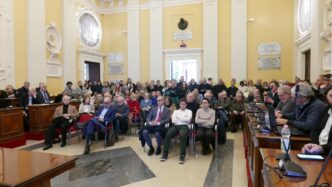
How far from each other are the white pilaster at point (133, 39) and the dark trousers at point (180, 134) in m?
7.21

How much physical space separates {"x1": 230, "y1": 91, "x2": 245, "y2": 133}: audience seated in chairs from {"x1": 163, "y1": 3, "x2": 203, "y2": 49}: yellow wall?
4.27 meters

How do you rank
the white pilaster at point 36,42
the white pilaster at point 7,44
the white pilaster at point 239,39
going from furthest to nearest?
the white pilaster at point 239,39, the white pilaster at point 36,42, the white pilaster at point 7,44

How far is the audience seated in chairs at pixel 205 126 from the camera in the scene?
15.3 ft

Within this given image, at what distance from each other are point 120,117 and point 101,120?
2.10 feet

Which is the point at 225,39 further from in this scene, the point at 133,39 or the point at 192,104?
the point at 192,104

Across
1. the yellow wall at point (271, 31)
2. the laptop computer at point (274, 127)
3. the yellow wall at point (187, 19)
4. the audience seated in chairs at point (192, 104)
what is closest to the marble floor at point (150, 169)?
the audience seated in chairs at point (192, 104)

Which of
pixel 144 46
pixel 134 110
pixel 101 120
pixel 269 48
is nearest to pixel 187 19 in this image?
pixel 144 46

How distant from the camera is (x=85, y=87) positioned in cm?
991

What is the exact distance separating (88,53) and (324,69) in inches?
348

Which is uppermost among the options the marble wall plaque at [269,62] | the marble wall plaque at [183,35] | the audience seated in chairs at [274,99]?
the marble wall plaque at [183,35]

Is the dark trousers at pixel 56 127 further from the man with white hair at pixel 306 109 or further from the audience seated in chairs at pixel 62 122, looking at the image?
the man with white hair at pixel 306 109

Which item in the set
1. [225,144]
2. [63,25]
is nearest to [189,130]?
[225,144]

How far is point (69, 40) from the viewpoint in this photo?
9875 millimetres

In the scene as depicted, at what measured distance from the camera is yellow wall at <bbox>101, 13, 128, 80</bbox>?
469 inches
